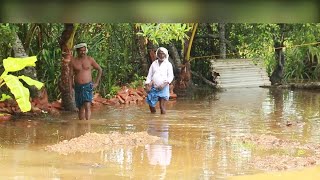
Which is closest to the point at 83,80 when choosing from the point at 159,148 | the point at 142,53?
the point at 159,148

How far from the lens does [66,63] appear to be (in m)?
10.0

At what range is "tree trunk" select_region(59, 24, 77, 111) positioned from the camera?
32.8 feet

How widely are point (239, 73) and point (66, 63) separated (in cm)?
779

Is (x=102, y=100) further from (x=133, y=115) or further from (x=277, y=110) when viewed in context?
(x=277, y=110)

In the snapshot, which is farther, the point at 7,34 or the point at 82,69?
the point at 82,69

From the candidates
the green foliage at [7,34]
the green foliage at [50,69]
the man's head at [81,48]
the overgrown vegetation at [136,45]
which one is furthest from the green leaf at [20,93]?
the green foliage at [50,69]

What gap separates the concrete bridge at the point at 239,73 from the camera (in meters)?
16.1

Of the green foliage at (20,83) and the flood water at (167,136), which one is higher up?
the green foliage at (20,83)

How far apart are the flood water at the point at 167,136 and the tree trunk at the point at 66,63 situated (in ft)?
1.59

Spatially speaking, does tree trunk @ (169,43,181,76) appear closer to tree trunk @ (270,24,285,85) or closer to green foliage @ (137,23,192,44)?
tree trunk @ (270,24,285,85)

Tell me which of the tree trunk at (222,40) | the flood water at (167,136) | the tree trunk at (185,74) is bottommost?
the flood water at (167,136)

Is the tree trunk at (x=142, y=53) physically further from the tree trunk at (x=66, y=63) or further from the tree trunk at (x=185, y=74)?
the tree trunk at (x=66, y=63)

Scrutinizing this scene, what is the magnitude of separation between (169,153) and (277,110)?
196 inches

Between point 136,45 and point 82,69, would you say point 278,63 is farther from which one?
point 82,69
